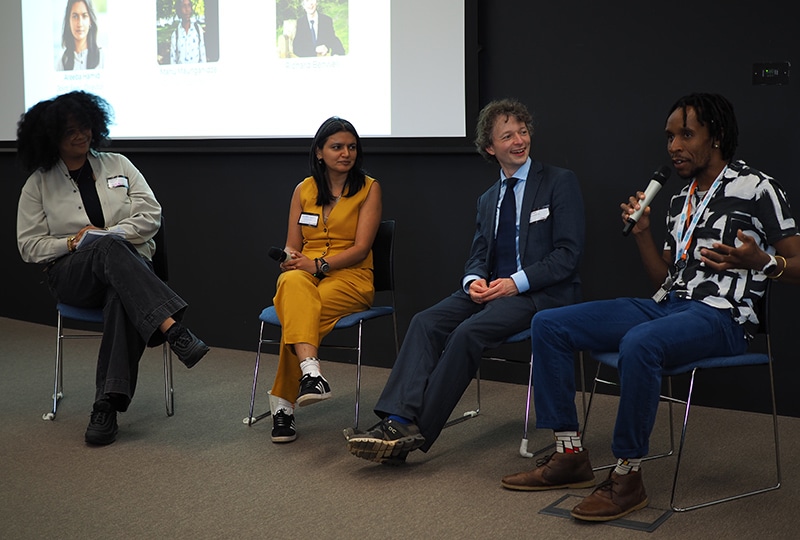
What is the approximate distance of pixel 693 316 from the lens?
107 inches

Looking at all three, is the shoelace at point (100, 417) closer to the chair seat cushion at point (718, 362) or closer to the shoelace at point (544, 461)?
the shoelace at point (544, 461)

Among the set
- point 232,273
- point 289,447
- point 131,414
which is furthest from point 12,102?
point 289,447

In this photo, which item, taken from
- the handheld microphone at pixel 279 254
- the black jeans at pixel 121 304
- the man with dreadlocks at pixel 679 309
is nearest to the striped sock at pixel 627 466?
the man with dreadlocks at pixel 679 309

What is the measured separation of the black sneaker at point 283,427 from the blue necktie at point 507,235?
0.98 m

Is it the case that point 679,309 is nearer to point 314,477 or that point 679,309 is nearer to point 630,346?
point 630,346

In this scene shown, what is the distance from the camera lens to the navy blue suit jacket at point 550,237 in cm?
327

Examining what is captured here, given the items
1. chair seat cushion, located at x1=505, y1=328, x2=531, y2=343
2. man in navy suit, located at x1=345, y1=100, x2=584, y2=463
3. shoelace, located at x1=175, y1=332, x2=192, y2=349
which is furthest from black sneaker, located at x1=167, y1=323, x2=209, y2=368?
chair seat cushion, located at x1=505, y1=328, x2=531, y2=343

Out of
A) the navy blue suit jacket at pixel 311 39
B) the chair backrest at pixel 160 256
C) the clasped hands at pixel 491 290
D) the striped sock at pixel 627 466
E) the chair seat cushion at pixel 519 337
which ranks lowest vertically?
the striped sock at pixel 627 466

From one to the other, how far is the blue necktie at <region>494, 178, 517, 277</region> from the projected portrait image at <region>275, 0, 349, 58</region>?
61.1 inches

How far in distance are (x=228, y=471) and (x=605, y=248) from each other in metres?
1.91

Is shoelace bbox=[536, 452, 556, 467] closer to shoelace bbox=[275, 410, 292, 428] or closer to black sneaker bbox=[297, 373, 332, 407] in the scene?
black sneaker bbox=[297, 373, 332, 407]

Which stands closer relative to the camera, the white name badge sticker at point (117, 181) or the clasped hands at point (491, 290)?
the clasped hands at point (491, 290)

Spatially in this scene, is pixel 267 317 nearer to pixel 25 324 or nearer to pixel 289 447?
pixel 289 447

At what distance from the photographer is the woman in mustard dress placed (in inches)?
134
